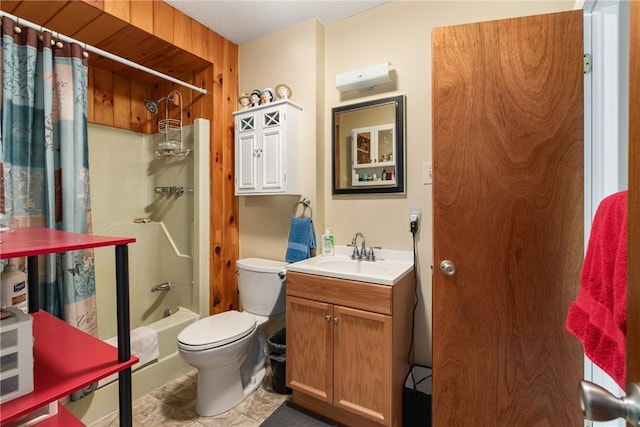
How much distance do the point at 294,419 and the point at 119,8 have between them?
248cm

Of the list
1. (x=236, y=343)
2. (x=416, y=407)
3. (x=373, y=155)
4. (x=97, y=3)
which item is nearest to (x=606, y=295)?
(x=416, y=407)

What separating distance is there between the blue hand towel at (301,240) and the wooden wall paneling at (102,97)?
5.83ft

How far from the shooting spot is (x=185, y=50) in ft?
6.51

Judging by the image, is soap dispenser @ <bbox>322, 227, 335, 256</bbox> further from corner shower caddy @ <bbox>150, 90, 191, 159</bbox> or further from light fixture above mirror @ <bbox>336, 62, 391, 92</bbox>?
corner shower caddy @ <bbox>150, 90, 191, 159</bbox>

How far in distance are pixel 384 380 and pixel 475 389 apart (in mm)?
379

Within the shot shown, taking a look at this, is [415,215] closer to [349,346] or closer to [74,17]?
[349,346]

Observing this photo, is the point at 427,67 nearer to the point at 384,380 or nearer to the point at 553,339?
the point at 553,339

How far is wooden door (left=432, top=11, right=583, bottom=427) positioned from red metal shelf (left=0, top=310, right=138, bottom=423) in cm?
119

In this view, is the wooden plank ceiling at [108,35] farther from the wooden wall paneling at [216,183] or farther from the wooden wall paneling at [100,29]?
the wooden wall paneling at [216,183]

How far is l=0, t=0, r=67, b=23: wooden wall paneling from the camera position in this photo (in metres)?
1.56

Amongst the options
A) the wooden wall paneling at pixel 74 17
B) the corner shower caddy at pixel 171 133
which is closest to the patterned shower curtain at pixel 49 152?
the wooden wall paneling at pixel 74 17

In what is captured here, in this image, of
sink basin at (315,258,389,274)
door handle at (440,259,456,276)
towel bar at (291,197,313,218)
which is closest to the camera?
door handle at (440,259,456,276)

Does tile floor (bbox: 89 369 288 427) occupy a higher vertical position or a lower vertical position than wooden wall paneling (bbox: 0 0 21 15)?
lower

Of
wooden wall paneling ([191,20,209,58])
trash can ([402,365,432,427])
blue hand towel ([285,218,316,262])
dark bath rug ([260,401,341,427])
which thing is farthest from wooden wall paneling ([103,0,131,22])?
trash can ([402,365,432,427])
